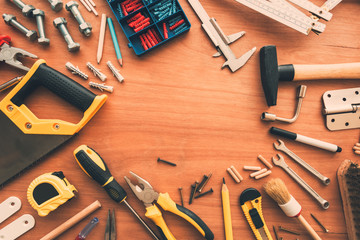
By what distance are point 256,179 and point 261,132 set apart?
25 cm

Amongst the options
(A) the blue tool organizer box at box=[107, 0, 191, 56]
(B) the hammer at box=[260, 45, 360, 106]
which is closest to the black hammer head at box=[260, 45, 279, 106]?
(B) the hammer at box=[260, 45, 360, 106]

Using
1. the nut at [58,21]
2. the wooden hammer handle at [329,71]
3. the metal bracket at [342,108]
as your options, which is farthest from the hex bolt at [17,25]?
the metal bracket at [342,108]

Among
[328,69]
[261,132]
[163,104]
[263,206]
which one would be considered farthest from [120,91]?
[328,69]

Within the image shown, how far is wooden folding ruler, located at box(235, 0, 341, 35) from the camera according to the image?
125 cm

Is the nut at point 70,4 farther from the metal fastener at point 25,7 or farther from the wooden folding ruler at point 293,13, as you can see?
the wooden folding ruler at point 293,13

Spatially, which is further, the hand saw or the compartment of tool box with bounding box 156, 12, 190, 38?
the compartment of tool box with bounding box 156, 12, 190, 38

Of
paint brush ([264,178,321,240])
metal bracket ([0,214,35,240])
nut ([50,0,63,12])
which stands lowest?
paint brush ([264,178,321,240])

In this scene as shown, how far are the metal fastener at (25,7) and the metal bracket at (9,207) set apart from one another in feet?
3.00

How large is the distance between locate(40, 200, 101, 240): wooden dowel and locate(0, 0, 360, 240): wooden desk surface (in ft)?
0.11

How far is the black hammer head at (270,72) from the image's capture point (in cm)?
123

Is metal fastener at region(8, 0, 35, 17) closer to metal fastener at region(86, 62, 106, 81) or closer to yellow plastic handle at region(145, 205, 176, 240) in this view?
metal fastener at region(86, 62, 106, 81)

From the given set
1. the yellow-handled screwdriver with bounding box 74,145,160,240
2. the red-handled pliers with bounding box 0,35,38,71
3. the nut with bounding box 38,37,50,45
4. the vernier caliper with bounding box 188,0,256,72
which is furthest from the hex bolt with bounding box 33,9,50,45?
the vernier caliper with bounding box 188,0,256,72

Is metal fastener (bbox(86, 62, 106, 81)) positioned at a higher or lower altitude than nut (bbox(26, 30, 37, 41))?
lower

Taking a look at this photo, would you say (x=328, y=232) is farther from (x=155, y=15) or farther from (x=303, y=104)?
(x=155, y=15)
